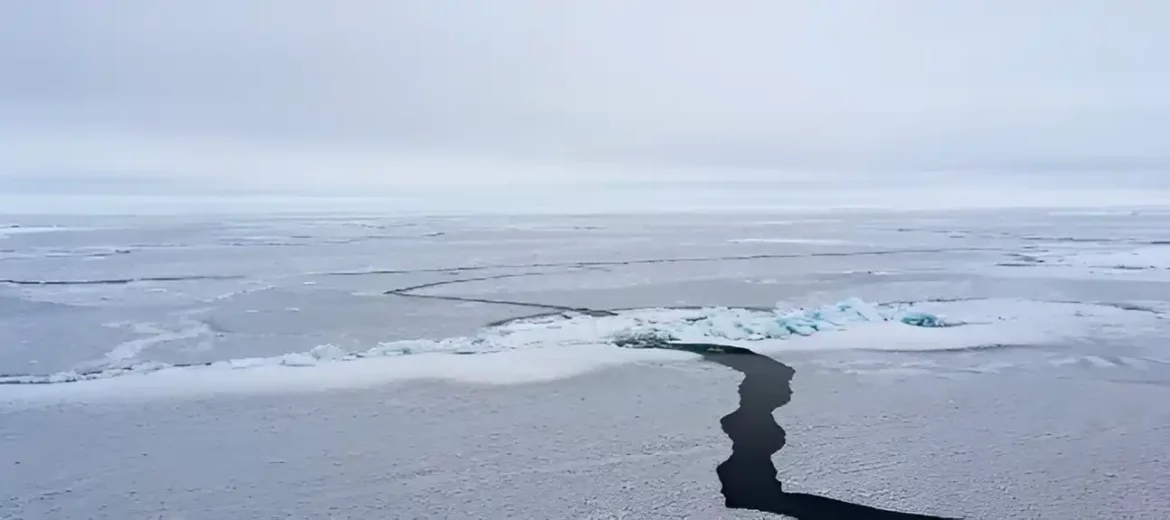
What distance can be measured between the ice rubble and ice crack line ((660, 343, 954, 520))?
2.61 feet

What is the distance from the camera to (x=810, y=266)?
11242 mm

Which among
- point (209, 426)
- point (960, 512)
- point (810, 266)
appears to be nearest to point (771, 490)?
point (960, 512)

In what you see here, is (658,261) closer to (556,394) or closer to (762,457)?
(556,394)

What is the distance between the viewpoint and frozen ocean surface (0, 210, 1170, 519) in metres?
3.31

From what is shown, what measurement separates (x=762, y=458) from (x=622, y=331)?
9.21 feet

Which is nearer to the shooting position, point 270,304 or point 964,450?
point 964,450

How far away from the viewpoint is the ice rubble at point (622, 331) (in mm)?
5371

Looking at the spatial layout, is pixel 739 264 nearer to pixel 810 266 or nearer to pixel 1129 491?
pixel 810 266

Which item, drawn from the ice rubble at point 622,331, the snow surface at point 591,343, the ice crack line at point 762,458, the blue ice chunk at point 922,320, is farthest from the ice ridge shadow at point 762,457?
the blue ice chunk at point 922,320

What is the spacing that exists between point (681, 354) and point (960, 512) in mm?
2650

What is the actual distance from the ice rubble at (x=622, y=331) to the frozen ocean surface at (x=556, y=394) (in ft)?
0.11

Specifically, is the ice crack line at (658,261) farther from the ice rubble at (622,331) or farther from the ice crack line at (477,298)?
the ice rubble at (622,331)

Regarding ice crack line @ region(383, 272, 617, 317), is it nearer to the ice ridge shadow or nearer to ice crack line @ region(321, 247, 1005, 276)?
ice crack line @ region(321, 247, 1005, 276)

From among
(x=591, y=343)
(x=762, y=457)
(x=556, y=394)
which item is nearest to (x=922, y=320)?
(x=591, y=343)
